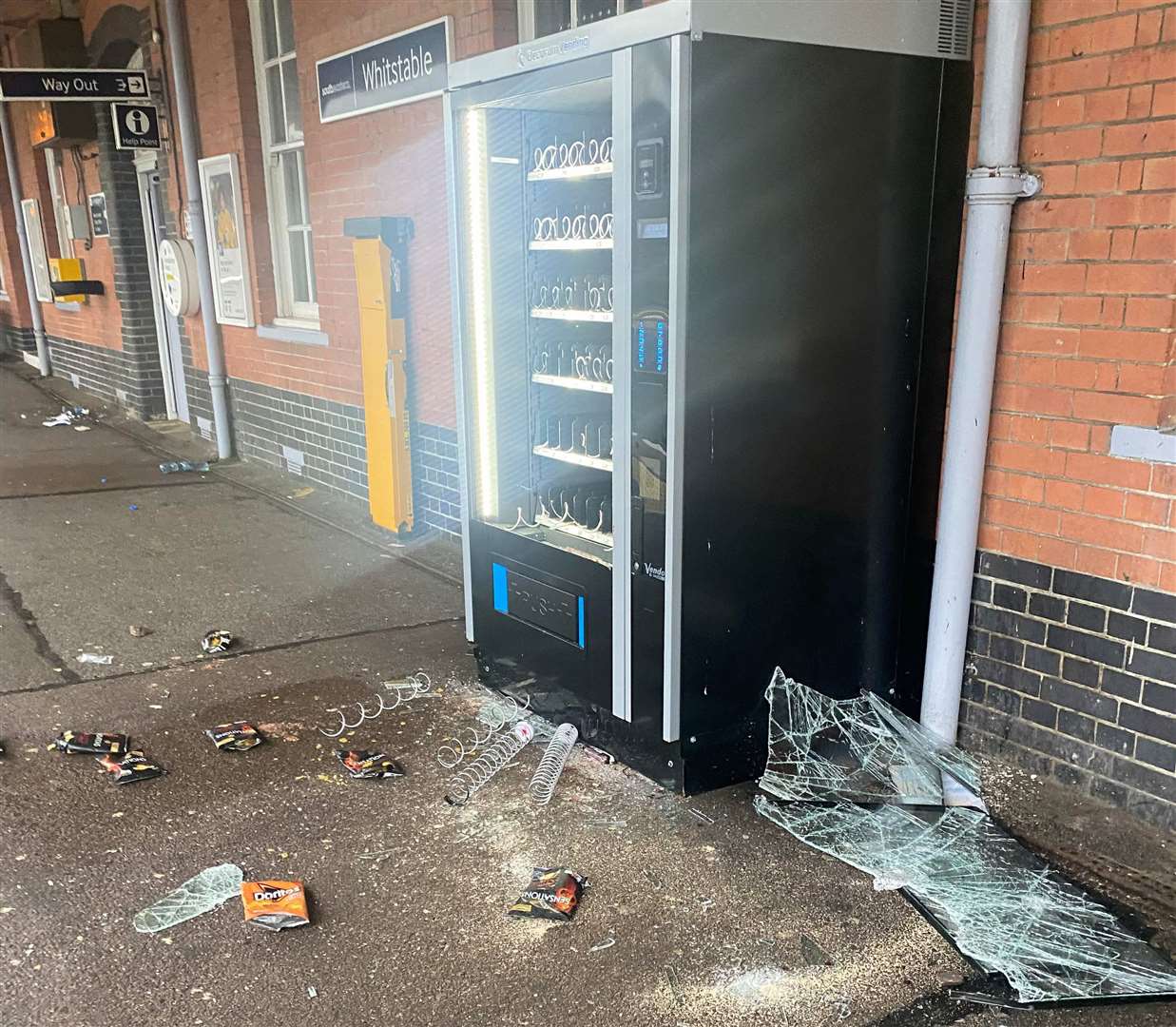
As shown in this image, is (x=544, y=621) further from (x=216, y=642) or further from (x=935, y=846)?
(x=216, y=642)

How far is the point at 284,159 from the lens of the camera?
7473mm

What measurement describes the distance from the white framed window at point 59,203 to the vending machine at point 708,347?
10.1 meters

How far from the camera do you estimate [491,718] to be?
3.79 m

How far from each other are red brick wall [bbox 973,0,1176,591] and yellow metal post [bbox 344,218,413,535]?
3.54 meters

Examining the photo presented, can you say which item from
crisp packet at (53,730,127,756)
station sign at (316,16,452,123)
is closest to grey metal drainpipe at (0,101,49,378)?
station sign at (316,16,452,123)

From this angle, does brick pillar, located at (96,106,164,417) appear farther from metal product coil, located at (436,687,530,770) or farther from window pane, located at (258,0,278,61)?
metal product coil, located at (436,687,530,770)

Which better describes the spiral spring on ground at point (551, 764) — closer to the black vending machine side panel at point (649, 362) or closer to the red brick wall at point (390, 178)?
the black vending machine side panel at point (649, 362)

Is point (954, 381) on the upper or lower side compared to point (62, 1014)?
upper

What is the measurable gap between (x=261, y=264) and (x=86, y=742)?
5.08 m

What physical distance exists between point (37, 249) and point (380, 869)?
12780mm

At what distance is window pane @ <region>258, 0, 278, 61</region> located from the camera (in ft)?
23.7

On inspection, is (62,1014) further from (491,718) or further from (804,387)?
(804,387)

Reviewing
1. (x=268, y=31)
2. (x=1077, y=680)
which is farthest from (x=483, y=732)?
(x=268, y=31)

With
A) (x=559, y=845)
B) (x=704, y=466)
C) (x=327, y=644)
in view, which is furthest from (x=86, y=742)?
(x=704, y=466)
